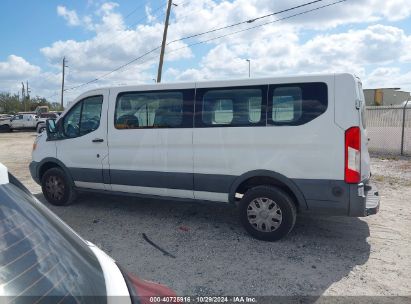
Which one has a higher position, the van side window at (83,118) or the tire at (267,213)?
the van side window at (83,118)

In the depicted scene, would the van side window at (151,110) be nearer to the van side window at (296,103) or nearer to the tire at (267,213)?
the van side window at (296,103)

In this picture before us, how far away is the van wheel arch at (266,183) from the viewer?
4.55m

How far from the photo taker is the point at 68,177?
20.5ft

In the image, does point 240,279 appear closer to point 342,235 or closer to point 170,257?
point 170,257

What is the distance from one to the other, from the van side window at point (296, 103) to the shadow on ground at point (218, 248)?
163 centimetres

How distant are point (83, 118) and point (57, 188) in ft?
4.58

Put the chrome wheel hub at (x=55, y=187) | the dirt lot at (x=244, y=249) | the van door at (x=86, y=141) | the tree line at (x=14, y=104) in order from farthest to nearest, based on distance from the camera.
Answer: the tree line at (x=14, y=104), the chrome wheel hub at (x=55, y=187), the van door at (x=86, y=141), the dirt lot at (x=244, y=249)

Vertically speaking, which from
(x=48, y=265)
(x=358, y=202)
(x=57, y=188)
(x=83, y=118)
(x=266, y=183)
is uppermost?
(x=83, y=118)

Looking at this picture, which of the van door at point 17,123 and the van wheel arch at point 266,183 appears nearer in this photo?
the van wheel arch at point 266,183

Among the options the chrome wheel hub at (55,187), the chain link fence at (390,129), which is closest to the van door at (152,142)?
the chrome wheel hub at (55,187)

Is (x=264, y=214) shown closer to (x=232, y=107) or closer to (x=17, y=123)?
(x=232, y=107)

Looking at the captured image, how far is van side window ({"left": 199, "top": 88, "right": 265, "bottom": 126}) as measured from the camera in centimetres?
474

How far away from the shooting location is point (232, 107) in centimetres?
487

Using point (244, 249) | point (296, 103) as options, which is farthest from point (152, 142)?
point (296, 103)
